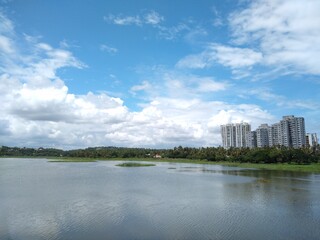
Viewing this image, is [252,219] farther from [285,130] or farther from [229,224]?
[285,130]

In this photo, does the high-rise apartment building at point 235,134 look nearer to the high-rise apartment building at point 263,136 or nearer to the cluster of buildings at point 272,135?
the cluster of buildings at point 272,135

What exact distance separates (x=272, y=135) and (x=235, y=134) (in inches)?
1060

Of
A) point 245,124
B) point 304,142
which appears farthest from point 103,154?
point 304,142

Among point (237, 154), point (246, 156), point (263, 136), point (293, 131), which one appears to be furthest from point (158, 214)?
point (263, 136)

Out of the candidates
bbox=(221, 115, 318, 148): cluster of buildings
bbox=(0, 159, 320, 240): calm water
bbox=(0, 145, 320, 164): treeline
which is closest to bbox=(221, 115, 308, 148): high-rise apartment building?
bbox=(221, 115, 318, 148): cluster of buildings

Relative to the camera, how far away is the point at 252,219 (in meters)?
19.1

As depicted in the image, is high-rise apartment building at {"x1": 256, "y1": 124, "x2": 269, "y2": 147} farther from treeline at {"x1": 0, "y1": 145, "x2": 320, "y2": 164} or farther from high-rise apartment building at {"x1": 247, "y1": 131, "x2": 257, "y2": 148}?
treeline at {"x1": 0, "y1": 145, "x2": 320, "y2": 164}

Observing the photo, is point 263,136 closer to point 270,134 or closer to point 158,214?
point 270,134

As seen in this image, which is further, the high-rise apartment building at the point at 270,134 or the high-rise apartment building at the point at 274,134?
the high-rise apartment building at the point at 274,134

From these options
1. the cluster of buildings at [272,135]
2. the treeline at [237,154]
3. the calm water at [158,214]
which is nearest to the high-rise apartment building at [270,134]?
the cluster of buildings at [272,135]

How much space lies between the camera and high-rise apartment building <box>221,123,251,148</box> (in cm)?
15650

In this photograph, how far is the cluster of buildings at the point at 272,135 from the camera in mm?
127625

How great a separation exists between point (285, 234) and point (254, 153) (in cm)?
6976

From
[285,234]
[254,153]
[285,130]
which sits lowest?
[285,234]
